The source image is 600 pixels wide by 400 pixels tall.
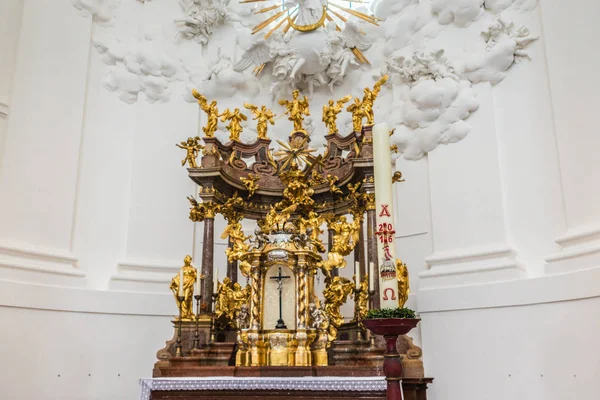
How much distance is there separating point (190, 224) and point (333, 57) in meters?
3.44

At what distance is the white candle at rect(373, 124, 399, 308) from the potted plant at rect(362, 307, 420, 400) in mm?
54

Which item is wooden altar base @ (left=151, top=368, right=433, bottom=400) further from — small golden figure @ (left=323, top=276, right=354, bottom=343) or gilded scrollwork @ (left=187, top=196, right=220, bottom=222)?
gilded scrollwork @ (left=187, top=196, right=220, bottom=222)

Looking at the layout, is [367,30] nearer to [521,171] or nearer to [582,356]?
[521,171]

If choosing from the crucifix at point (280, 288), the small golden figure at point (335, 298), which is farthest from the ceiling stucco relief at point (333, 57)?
the crucifix at point (280, 288)

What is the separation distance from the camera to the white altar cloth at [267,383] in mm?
5059

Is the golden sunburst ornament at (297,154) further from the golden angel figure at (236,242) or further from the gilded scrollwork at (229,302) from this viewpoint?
the gilded scrollwork at (229,302)

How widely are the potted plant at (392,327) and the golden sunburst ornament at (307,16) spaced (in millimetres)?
6541

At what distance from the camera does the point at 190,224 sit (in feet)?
27.1

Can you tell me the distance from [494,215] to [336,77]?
3563mm

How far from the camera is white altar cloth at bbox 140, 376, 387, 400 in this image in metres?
5.06

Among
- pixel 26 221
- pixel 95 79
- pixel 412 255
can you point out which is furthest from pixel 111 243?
pixel 412 255

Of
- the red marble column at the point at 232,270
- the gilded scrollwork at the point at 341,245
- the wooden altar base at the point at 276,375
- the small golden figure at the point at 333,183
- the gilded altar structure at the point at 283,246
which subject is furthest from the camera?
the red marble column at the point at 232,270

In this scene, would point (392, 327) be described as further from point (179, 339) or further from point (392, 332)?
point (179, 339)

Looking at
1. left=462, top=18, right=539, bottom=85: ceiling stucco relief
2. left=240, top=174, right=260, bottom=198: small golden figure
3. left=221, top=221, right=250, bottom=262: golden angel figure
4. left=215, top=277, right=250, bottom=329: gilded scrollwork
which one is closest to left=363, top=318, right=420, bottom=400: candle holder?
left=221, top=221, right=250, bottom=262: golden angel figure
